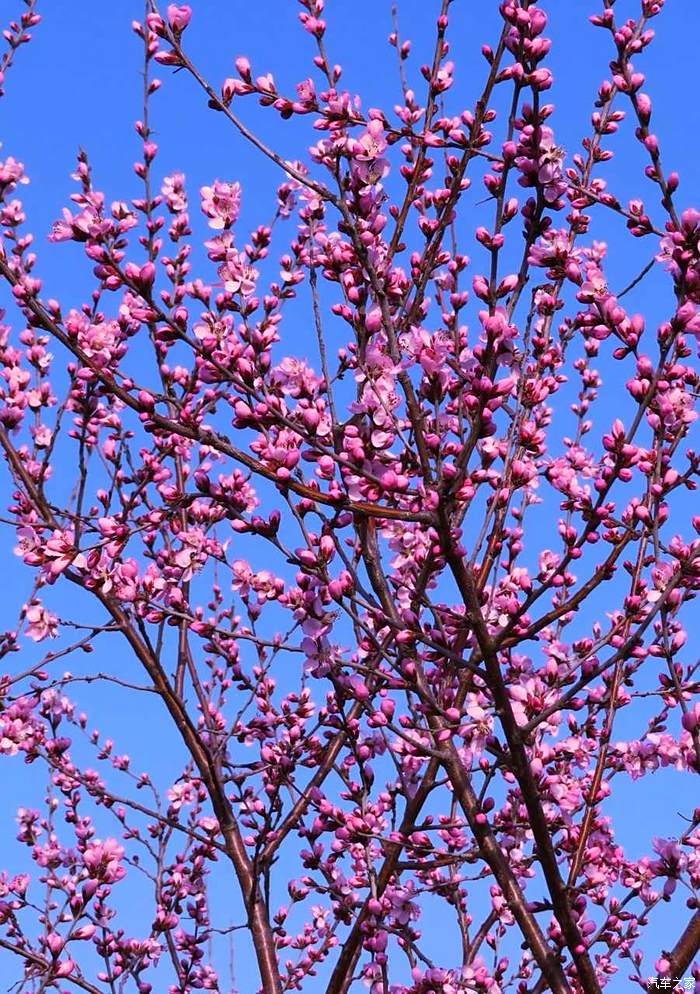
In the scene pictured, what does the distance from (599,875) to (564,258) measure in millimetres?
2434

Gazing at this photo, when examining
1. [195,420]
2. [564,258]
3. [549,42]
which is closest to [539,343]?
[564,258]

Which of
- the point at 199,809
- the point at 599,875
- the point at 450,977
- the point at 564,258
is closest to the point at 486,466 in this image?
the point at 564,258

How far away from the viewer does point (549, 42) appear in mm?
3562

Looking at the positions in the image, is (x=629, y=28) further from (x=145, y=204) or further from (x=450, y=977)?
(x=450, y=977)

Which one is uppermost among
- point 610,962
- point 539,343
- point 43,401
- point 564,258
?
point 43,401

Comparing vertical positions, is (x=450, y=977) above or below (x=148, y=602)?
below

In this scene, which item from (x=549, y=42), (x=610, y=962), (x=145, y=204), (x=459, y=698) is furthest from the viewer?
(x=610, y=962)

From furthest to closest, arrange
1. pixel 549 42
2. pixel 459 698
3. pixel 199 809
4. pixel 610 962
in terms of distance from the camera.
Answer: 1. pixel 199 809
2. pixel 610 962
3. pixel 459 698
4. pixel 549 42

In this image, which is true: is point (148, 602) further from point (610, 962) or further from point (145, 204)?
point (610, 962)

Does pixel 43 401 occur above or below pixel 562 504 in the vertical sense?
above

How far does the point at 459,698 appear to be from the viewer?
13.9 feet

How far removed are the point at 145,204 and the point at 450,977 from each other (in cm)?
419

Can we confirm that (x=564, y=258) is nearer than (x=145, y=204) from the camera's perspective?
Yes

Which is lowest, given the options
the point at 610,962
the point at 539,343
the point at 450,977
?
the point at 450,977
